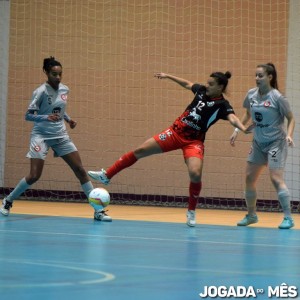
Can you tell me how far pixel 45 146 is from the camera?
39.2ft

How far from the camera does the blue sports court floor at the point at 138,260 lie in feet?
19.7

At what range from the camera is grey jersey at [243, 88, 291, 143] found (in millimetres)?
11398

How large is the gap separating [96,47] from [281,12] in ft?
10.9

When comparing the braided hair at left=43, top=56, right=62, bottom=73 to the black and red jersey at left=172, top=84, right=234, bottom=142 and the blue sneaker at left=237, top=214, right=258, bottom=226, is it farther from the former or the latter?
the blue sneaker at left=237, top=214, right=258, bottom=226

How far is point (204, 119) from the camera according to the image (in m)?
11.6

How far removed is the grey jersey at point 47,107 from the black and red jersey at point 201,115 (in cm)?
148

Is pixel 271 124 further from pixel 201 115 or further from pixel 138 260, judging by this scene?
pixel 138 260

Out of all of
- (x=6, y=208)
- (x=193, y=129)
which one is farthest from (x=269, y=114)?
(x=6, y=208)

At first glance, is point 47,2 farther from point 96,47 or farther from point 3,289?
point 3,289

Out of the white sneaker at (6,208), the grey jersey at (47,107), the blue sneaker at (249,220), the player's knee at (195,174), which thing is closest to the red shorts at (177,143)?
the player's knee at (195,174)

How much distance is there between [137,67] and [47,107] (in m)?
5.02

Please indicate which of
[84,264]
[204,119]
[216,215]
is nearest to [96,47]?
[216,215]

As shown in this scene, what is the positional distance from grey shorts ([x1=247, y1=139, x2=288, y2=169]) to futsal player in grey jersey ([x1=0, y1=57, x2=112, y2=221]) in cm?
198

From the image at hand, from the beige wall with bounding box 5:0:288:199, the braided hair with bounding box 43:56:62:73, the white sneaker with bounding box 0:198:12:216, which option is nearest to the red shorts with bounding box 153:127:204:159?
the braided hair with bounding box 43:56:62:73
